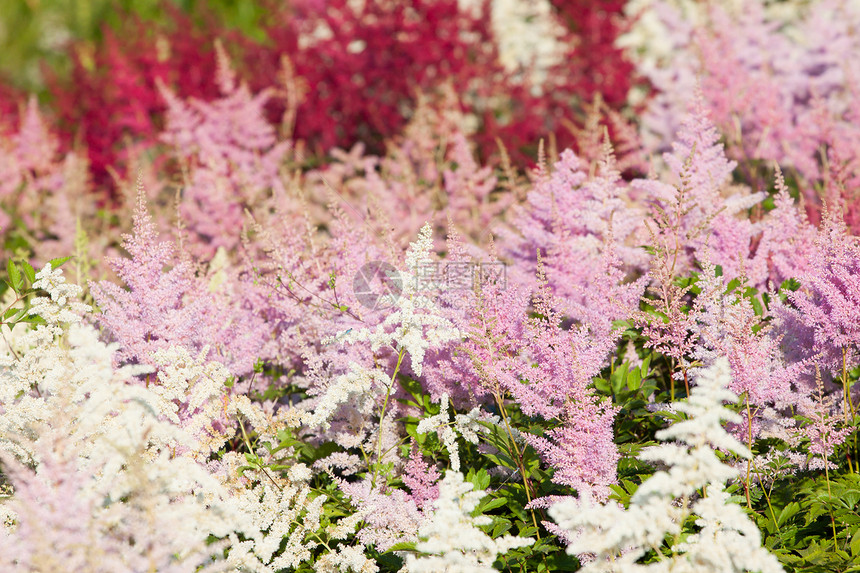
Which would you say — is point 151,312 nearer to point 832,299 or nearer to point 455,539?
point 455,539

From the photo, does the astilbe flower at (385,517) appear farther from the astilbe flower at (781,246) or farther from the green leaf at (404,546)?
the astilbe flower at (781,246)

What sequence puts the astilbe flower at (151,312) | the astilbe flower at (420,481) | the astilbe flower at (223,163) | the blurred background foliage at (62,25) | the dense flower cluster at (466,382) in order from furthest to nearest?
1. the blurred background foliage at (62,25)
2. the astilbe flower at (223,163)
3. the astilbe flower at (151,312)
4. the astilbe flower at (420,481)
5. the dense flower cluster at (466,382)

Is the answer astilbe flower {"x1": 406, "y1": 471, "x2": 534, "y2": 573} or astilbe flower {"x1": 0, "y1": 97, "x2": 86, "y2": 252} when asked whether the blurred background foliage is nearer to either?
astilbe flower {"x1": 0, "y1": 97, "x2": 86, "y2": 252}

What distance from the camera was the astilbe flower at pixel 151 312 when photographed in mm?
2713

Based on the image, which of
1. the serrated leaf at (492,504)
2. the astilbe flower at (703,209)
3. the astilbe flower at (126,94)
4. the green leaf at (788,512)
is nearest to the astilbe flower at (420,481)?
the serrated leaf at (492,504)

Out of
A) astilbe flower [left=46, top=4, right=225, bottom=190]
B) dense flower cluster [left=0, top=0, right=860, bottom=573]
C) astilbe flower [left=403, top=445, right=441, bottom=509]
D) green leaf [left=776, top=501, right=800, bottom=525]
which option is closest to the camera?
dense flower cluster [left=0, top=0, right=860, bottom=573]

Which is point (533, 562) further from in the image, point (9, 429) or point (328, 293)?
point (9, 429)

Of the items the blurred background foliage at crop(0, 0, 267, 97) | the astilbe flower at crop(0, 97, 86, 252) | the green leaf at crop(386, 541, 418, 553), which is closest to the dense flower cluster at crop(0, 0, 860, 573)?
the green leaf at crop(386, 541, 418, 553)

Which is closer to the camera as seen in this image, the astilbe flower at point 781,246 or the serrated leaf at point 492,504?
the serrated leaf at point 492,504

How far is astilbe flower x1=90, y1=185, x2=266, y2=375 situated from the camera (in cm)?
271

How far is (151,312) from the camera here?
2740 mm

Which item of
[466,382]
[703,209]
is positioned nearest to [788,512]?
[466,382]

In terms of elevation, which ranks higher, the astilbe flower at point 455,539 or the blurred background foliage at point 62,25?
the blurred background foliage at point 62,25

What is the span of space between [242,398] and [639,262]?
1.73 meters
